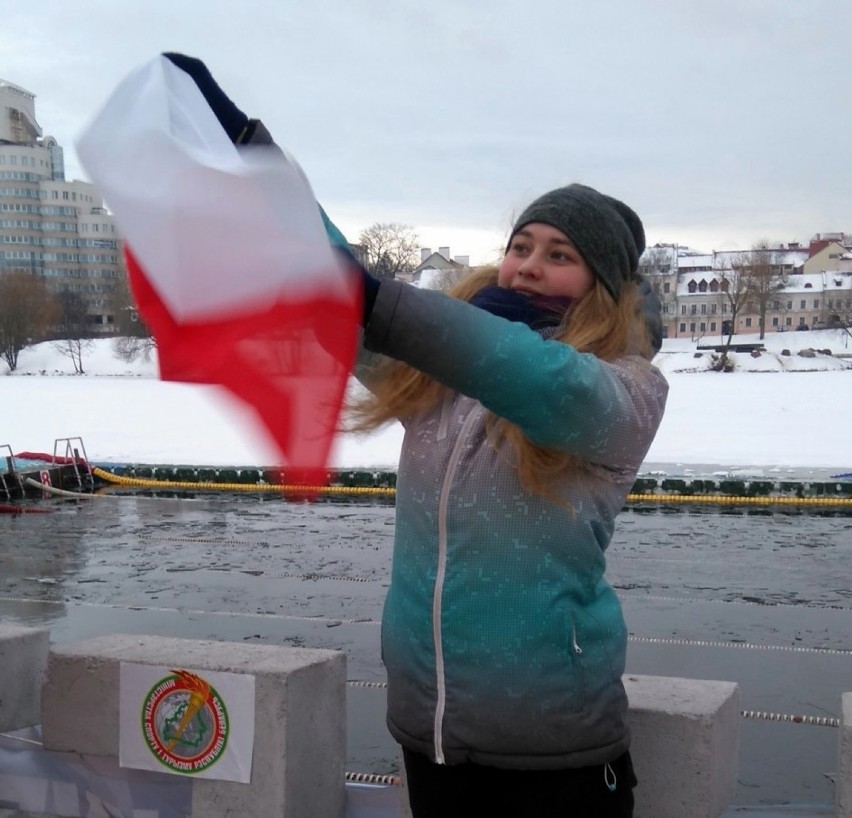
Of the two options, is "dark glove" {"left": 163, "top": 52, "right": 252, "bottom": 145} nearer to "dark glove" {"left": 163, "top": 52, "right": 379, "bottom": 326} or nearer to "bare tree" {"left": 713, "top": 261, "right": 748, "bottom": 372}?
"dark glove" {"left": 163, "top": 52, "right": 379, "bottom": 326}

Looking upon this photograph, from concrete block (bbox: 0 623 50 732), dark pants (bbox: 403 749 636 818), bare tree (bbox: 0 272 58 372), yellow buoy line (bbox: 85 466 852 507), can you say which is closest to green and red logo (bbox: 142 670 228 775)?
concrete block (bbox: 0 623 50 732)

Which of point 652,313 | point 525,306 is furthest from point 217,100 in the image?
point 652,313

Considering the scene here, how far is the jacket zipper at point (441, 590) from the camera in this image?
1.87m

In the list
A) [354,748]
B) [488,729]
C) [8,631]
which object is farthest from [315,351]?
[354,748]

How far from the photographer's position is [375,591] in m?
8.54

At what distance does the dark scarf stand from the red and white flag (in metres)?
0.46

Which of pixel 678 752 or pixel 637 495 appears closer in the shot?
pixel 678 752

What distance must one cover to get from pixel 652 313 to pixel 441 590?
0.67 metres

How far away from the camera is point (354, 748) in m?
4.95

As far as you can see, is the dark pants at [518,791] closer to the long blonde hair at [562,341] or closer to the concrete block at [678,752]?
the long blonde hair at [562,341]

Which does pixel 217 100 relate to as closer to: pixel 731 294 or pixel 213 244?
pixel 213 244

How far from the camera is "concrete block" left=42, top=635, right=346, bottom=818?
2828mm

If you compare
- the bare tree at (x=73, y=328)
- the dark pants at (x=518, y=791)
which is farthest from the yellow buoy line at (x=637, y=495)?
the bare tree at (x=73, y=328)

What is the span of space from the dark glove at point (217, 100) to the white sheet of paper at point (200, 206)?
24 millimetres
